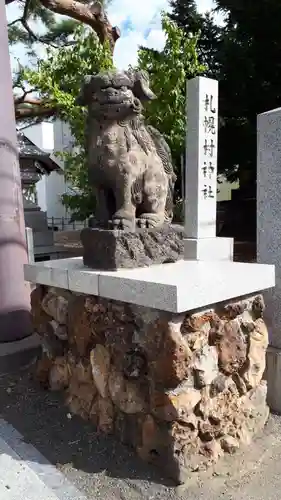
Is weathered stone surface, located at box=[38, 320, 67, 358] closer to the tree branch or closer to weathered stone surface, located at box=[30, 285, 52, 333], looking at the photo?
weathered stone surface, located at box=[30, 285, 52, 333]

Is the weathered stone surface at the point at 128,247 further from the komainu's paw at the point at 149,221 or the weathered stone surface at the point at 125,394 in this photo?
the weathered stone surface at the point at 125,394

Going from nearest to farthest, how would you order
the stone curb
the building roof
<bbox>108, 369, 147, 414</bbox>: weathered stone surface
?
the stone curb, <bbox>108, 369, 147, 414</bbox>: weathered stone surface, the building roof

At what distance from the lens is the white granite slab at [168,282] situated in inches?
80.0

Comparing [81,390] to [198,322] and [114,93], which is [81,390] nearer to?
[198,322]

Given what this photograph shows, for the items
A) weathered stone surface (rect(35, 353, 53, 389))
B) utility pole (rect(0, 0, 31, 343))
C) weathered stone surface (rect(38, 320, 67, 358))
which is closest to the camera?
weathered stone surface (rect(38, 320, 67, 358))

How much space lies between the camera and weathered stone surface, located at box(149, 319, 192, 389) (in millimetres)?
2043

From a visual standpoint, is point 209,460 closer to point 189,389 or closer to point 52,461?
point 189,389

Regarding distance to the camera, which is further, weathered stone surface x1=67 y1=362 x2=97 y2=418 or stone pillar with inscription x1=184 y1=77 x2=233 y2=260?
stone pillar with inscription x1=184 y1=77 x2=233 y2=260

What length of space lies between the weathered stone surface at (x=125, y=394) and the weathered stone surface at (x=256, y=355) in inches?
26.8

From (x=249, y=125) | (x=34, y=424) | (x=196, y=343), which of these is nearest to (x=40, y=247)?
(x=249, y=125)

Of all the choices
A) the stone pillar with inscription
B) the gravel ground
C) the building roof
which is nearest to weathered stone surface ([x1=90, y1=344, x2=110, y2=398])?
the gravel ground

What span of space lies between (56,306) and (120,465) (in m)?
1.09

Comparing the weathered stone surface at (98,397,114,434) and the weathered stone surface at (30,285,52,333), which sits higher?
the weathered stone surface at (30,285,52,333)

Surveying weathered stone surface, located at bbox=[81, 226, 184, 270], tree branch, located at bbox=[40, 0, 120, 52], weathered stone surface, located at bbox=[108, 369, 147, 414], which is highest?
tree branch, located at bbox=[40, 0, 120, 52]
